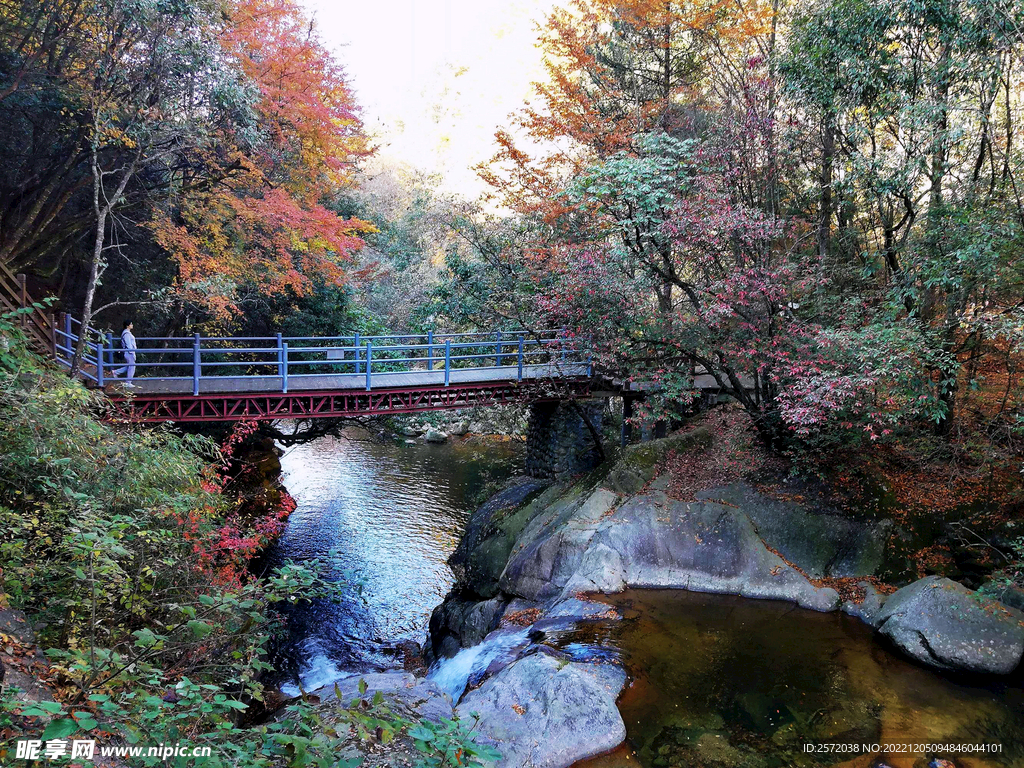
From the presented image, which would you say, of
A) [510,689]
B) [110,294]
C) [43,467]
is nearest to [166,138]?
[110,294]

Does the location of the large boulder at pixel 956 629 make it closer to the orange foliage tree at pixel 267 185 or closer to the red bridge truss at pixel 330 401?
the red bridge truss at pixel 330 401

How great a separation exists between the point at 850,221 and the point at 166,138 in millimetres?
14447

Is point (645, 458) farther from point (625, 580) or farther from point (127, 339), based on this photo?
point (127, 339)

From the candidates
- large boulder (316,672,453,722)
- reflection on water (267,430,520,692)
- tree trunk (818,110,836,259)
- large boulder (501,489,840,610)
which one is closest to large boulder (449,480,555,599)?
large boulder (501,489,840,610)

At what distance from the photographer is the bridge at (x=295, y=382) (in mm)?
11156

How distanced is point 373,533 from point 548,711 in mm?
11586

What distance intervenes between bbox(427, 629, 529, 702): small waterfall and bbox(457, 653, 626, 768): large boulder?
1.01 meters

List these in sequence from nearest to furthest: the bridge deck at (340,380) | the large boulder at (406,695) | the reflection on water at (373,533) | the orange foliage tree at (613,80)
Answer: the large boulder at (406,695), the bridge deck at (340,380), the reflection on water at (373,533), the orange foliage tree at (613,80)

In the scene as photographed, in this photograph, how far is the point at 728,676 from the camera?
23.2 ft

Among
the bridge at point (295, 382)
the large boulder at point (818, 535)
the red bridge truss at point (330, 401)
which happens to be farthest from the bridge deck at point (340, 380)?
the large boulder at point (818, 535)

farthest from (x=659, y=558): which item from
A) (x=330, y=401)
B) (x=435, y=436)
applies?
(x=435, y=436)

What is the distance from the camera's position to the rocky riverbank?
6309 millimetres

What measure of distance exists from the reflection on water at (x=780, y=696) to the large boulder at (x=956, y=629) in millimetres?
208

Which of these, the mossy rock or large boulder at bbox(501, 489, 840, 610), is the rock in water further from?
large boulder at bbox(501, 489, 840, 610)
